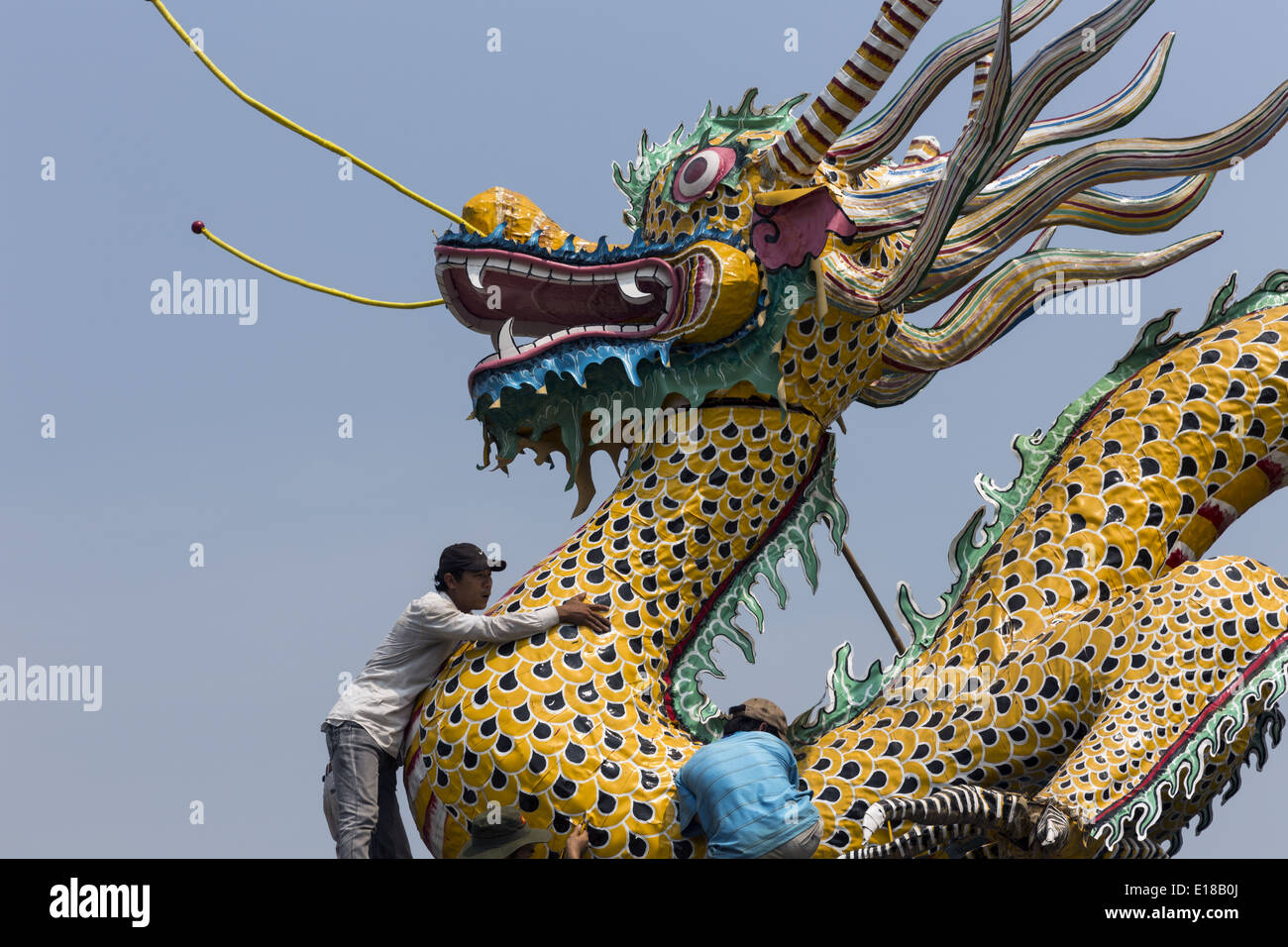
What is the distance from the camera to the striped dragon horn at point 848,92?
694 cm

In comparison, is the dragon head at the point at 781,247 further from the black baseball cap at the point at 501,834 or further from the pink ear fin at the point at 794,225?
the black baseball cap at the point at 501,834

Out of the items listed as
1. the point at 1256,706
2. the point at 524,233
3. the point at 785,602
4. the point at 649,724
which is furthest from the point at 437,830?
the point at 1256,706

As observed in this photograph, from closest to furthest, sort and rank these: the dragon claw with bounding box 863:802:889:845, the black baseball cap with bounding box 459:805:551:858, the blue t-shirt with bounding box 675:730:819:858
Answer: the blue t-shirt with bounding box 675:730:819:858 < the dragon claw with bounding box 863:802:889:845 < the black baseball cap with bounding box 459:805:551:858

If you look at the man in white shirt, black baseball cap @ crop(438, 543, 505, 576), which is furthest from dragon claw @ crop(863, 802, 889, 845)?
black baseball cap @ crop(438, 543, 505, 576)

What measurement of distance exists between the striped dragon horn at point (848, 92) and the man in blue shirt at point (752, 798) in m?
2.40

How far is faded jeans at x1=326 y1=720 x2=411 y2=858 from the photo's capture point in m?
6.56

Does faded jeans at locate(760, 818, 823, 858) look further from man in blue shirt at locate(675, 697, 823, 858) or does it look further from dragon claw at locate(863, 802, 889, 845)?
dragon claw at locate(863, 802, 889, 845)

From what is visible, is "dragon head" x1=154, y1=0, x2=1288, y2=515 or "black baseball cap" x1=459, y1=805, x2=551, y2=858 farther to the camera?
"dragon head" x1=154, y1=0, x2=1288, y2=515

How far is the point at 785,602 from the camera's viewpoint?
733 cm

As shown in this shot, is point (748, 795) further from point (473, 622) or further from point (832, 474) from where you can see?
point (832, 474)

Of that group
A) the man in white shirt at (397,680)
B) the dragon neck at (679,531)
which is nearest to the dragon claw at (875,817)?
the dragon neck at (679,531)

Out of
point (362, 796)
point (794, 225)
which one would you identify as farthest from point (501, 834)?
point (794, 225)

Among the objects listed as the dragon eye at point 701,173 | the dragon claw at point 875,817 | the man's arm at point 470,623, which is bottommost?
the dragon claw at point 875,817

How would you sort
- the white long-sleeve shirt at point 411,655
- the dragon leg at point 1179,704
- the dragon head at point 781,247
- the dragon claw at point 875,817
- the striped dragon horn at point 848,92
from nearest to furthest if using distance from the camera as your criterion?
the dragon claw at point 875,817 → the dragon leg at point 1179,704 → the white long-sleeve shirt at point 411,655 → the striped dragon horn at point 848,92 → the dragon head at point 781,247
